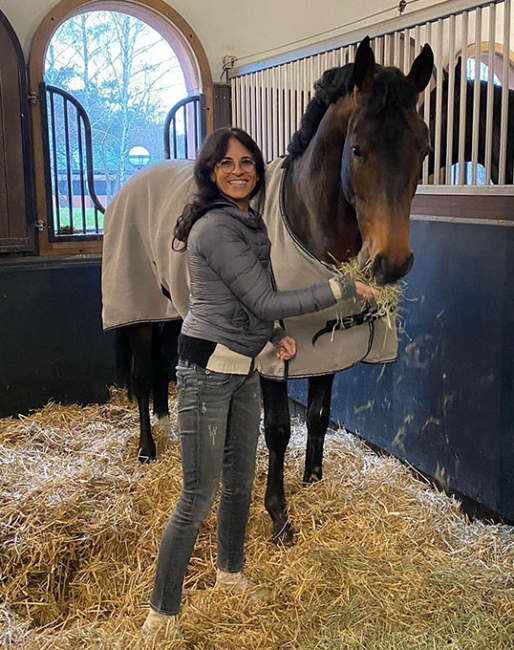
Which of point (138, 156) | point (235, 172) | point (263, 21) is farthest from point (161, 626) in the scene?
point (263, 21)

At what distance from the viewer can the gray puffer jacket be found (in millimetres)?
1406

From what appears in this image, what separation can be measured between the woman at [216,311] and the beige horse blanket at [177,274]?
0.40m

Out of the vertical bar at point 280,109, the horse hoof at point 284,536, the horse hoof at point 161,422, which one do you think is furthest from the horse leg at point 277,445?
the vertical bar at point 280,109

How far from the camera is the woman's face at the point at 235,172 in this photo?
1.46 meters

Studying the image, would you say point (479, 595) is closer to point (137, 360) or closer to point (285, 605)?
point (285, 605)

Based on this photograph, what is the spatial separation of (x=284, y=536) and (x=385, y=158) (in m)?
1.17

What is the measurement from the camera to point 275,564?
1859 mm

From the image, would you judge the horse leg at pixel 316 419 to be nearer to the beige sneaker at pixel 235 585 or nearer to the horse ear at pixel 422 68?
the beige sneaker at pixel 235 585

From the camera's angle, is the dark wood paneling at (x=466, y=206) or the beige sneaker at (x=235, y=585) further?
the dark wood paneling at (x=466, y=206)

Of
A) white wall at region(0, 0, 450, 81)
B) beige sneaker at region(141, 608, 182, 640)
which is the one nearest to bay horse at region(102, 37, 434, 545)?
beige sneaker at region(141, 608, 182, 640)

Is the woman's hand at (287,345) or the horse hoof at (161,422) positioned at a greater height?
the woman's hand at (287,345)

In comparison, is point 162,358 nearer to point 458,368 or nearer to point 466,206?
point 458,368

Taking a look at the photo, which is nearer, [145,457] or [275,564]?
[275,564]

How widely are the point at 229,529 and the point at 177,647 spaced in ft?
1.00
